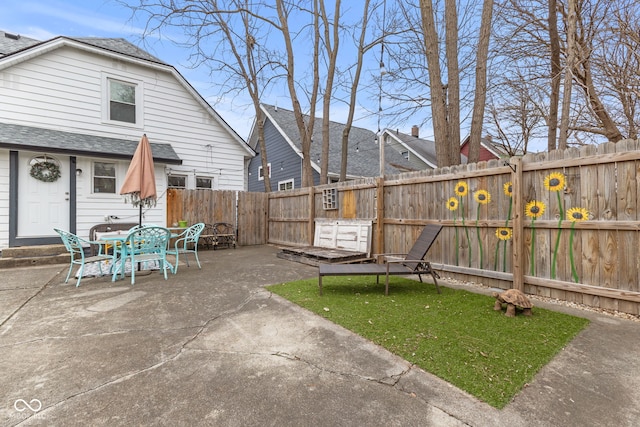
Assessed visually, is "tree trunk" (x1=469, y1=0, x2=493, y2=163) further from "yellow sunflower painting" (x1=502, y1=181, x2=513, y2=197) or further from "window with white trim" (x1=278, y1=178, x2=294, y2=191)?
"window with white trim" (x1=278, y1=178, x2=294, y2=191)

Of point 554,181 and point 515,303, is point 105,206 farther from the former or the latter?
point 554,181

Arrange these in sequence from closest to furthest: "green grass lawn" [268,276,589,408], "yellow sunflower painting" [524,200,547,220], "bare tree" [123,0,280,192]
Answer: "green grass lawn" [268,276,589,408] < "yellow sunflower painting" [524,200,547,220] < "bare tree" [123,0,280,192]

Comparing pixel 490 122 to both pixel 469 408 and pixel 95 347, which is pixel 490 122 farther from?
pixel 95 347

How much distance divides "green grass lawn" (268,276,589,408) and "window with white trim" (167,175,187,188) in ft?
23.4

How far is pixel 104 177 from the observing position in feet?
27.7

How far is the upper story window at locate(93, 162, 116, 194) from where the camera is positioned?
8.32m

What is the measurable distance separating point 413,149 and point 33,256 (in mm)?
18129

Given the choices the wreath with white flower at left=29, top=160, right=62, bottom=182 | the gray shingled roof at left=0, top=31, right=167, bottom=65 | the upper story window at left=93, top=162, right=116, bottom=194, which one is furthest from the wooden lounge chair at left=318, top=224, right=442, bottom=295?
the gray shingled roof at left=0, top=31, right=167, bottom=65

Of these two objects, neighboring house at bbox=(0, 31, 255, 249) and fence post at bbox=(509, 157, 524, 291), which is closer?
fence post at bbox=(509, 157, 524, 291)

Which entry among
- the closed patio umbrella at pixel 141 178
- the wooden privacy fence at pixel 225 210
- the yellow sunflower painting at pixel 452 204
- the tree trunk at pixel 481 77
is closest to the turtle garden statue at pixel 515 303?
the yellow sunflower painting at pixel 452 204

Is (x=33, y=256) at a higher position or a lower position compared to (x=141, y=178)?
lower

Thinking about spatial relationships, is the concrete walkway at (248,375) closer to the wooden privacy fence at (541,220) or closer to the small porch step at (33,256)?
the wooden privacy fence at (541,220)

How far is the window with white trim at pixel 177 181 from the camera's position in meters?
→ 9.86

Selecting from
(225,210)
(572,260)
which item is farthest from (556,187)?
(225,210)
